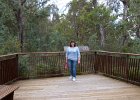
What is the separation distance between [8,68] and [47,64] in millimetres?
2145

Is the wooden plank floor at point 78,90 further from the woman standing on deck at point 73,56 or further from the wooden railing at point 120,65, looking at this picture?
the woman standing on deck at point 73,56

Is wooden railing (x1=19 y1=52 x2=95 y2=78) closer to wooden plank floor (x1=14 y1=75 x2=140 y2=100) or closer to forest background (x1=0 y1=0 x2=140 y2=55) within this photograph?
wooden plank floor (x1=14 y1=75 x2=140 y2=100)

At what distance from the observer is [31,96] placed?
7.52 meters

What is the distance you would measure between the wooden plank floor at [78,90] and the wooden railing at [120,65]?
261 mm

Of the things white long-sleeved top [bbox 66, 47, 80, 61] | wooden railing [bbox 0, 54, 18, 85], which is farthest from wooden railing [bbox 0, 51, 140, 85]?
white long-sleeved top [bbox 66, 47, 80, 61]

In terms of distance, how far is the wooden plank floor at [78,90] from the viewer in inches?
291

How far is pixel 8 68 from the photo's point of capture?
948cm

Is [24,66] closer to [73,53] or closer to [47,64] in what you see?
[47,64]

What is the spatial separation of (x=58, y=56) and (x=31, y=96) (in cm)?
409

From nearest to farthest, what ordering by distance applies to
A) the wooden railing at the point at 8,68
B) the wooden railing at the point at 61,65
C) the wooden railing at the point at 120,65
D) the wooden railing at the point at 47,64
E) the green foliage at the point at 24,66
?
the wooden railing at the point at 8,68 < the wooden railing at the point at 120,65 < the wooden railing at the point at 61,65 < the green foliage at the point at 24,66 < the wooden railing at the point at 47,64

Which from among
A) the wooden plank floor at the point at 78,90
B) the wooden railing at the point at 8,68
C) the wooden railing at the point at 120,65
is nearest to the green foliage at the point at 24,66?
the wooden railing at the point at 8,68

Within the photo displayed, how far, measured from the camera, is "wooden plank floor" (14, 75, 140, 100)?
24.2ft

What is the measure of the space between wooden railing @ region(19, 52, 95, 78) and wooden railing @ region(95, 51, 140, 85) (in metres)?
0.38

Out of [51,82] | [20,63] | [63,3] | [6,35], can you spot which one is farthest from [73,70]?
[63,3]
